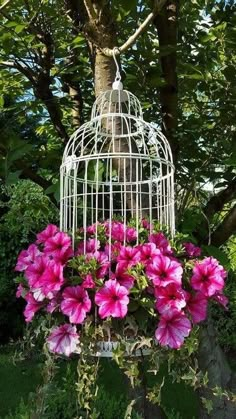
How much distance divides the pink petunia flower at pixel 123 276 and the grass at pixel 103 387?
2.10 m

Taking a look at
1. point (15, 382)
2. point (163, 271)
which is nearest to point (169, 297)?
point (163, 271)

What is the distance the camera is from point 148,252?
4.73 feet

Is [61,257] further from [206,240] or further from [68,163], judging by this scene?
[206,240]

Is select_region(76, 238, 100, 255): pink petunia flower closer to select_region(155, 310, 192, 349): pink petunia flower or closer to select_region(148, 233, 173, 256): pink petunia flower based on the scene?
select_region(148, 233, 173, 256): pink petunia flower

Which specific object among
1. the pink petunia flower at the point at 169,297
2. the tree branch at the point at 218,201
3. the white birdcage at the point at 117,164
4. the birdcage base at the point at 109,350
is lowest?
the birdcage base at the point at 109,350

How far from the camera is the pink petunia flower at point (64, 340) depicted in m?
1.39

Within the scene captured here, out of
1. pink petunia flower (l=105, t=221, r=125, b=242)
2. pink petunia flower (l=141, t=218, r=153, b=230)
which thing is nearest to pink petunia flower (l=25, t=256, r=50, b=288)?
pink petunia flower (l=105, t=221, r=125, b=242)

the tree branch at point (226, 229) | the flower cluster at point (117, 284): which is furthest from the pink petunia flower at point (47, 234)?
the tree branch at point (226, 229)

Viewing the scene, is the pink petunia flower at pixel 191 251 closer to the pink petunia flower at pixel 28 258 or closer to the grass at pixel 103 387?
the pink petunia flower at pixel 28 258

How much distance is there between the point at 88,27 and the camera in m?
1.93

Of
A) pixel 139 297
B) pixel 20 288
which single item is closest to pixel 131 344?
pixel 139 297

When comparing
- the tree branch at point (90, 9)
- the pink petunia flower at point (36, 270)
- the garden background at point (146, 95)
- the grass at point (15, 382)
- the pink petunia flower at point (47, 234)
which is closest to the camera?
the pink petunia flower at point (36, 270)

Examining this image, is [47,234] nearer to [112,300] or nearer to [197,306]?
[112,300]

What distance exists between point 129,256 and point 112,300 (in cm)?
14
